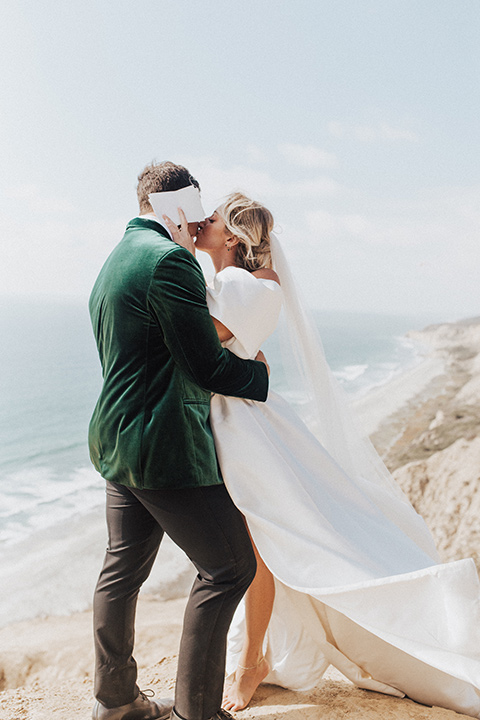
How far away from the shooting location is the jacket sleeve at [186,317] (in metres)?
1.53

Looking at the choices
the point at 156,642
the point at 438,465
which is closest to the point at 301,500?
the point at 156,642

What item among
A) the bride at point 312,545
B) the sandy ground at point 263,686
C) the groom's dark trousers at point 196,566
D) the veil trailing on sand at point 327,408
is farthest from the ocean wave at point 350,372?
the groom's dark trousers at point 196,566

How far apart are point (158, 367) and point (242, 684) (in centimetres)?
133

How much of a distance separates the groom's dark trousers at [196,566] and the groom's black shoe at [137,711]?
0.51 ft

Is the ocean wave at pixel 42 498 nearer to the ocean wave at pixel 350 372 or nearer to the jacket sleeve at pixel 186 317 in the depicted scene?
the jacket sleeve at pixel 186 317

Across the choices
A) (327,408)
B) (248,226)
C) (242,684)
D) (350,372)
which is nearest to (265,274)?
(248,226)

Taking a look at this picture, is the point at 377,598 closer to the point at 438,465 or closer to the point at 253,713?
the point at 253,713

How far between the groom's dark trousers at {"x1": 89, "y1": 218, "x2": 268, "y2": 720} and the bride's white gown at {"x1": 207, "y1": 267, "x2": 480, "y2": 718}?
0.11 metres

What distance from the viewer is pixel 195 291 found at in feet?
5.13

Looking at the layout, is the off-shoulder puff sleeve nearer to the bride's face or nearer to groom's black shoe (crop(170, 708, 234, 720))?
the bride's face

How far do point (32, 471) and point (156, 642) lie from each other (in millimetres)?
10123

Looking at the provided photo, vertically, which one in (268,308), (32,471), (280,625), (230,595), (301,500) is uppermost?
(268,308)

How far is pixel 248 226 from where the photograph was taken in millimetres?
2059

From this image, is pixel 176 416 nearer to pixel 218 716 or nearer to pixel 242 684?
pixel 218 716
